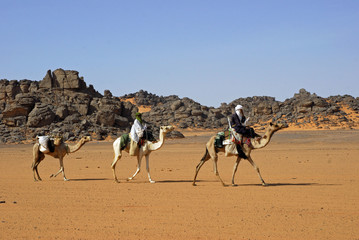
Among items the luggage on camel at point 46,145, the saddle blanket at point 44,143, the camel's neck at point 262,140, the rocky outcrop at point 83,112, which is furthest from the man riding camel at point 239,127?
the rocky outcrop at point 83,112

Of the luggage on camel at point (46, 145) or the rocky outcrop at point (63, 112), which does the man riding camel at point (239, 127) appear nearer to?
the luggage on camel at point (46, 145)

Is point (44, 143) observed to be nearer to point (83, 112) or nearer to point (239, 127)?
point (239, 127)

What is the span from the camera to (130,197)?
11.3m

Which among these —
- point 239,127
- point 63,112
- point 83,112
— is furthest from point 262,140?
point 83,112

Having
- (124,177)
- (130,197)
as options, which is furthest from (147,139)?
(130,197)

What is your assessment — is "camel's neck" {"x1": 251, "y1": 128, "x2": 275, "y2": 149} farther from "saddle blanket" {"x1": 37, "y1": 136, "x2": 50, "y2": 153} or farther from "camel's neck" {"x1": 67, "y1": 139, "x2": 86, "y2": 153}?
"saddle blanket" {"x1": 37, "y1": 136, "x2": 50, "y2": 153}

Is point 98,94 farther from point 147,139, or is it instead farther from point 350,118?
point 147,139

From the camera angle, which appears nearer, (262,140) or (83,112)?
(262,140)

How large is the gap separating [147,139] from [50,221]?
6680 millimetres

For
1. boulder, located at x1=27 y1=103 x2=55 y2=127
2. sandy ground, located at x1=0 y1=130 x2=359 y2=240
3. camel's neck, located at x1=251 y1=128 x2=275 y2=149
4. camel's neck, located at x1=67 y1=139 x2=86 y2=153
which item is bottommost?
sandy ground, located at x1=0 y1=130 x2=359 y2=240

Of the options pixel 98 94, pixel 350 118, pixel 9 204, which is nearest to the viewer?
pixel 9 204

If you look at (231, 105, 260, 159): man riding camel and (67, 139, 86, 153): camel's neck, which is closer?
(231, 105, 260, 159): man riding camel

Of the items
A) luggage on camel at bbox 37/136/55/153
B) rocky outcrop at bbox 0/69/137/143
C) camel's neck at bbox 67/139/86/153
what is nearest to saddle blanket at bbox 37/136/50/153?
luggage on camel at bbox 37/136/55/153

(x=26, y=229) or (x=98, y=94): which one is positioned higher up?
(x=98, y=94)
